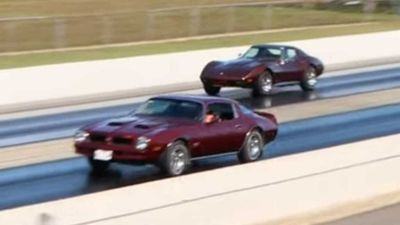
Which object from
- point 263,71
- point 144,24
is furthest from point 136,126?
point 144,24

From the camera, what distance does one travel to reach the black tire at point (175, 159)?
19.6m

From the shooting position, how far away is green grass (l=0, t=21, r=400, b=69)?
38.7m

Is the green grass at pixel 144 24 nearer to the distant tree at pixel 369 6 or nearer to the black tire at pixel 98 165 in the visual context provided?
the distant tree at pixel 369 6

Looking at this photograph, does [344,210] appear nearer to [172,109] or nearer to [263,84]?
[172,109]

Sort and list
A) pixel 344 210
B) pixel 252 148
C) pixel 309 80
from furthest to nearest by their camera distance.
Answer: pixel 309 80 → pixel 252 148 → pixel 344 210

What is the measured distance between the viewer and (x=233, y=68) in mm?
32406

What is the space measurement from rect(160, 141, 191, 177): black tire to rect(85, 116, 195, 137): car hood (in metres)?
0.36

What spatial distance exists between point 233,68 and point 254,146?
34.3ft

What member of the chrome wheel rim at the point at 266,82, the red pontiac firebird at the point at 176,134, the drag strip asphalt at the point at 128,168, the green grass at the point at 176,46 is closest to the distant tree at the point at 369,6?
the green grass at the point at 176,46

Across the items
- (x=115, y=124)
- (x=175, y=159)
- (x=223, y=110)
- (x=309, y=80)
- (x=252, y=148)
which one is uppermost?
(x=115, y=124)

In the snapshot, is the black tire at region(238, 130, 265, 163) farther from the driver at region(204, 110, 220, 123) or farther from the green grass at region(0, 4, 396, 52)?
the green grass at region(0, 4, 396, 52)

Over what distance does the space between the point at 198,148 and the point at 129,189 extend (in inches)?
334

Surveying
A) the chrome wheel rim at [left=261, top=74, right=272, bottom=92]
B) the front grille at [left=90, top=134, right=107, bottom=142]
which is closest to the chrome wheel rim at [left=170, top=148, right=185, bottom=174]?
the front grille at [left=90, top=134, right=107, bottom=142]

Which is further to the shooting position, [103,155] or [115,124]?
[115,124]
